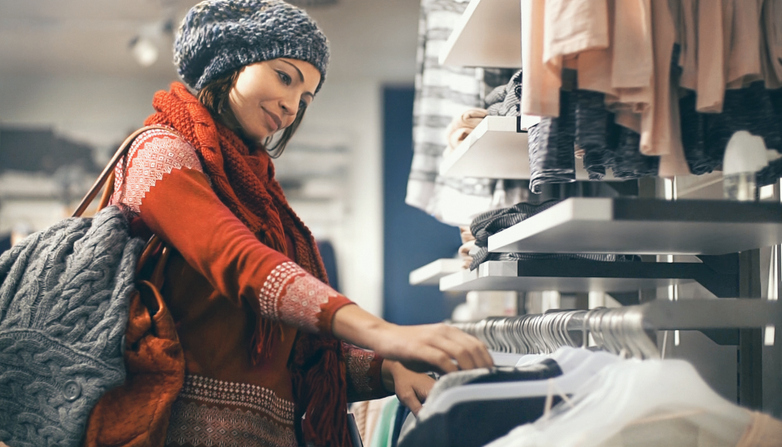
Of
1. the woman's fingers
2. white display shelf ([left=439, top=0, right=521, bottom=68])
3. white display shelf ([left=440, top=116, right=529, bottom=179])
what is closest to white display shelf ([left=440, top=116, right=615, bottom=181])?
white display shelf ([left=440, top=116, right=529, bottom=179])

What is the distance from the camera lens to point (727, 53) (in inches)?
39.0

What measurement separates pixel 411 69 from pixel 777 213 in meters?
3.75

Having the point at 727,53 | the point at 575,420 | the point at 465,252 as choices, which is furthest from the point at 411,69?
the point at 575,420

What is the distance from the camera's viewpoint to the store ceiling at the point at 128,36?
360cm

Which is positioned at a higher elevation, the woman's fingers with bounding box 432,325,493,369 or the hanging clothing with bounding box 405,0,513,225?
the hanging clothing with bounding box 405,0,513,225

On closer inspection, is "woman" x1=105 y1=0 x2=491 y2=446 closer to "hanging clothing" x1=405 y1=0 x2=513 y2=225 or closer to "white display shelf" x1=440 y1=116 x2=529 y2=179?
"white display shelf" x1=440 y1=116 x2=529 y2=179

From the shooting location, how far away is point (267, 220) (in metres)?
1.11

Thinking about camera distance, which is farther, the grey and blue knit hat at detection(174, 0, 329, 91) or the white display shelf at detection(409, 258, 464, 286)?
the white display shelf at detection(409, 258, 464, 286)

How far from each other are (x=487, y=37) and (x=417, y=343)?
2.66 feet

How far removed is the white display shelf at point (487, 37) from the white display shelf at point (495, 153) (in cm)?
19

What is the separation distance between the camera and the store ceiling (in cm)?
360

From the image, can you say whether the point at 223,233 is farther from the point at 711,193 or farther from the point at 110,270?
the point at 711,193

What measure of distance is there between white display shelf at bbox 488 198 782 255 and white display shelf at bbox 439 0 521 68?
49 centimetres

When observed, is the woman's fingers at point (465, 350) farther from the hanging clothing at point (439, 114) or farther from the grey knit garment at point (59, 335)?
the hanging clothing at point (439, 114)
